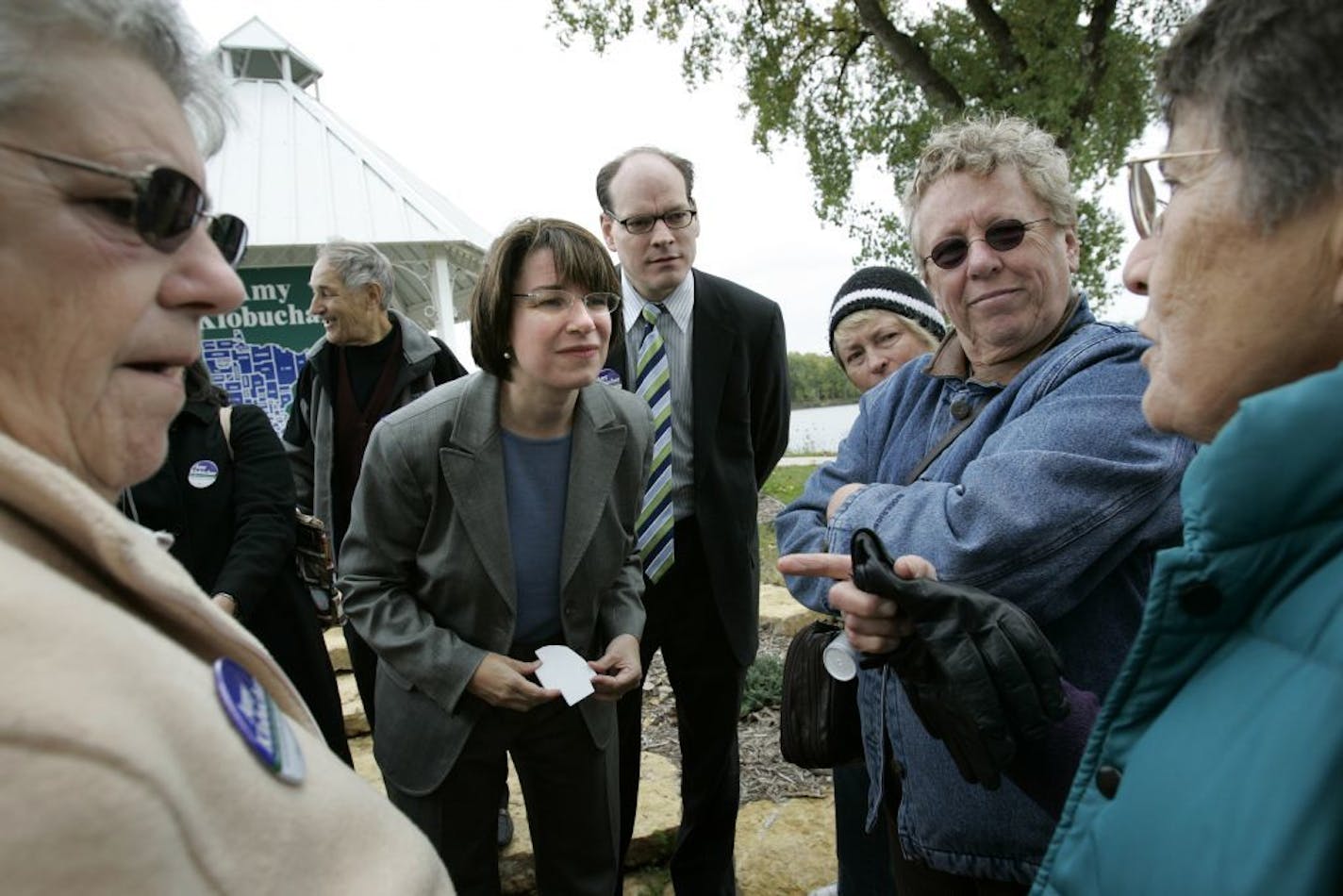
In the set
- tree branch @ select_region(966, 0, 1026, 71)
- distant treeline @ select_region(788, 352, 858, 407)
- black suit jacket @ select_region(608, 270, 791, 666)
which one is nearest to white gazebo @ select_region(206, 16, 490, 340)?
tree branch @ select_region(966, 0, 1026, 71)

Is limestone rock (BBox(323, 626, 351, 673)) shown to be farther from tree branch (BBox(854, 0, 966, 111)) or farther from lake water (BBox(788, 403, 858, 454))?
tree branch (BBox(854, 0, 966, 111))

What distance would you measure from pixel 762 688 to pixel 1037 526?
335cm

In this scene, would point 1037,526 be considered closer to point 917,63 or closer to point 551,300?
point 551,300

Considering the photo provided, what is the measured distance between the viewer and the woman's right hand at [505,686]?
7.09 ft

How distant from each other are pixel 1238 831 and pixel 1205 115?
86cm

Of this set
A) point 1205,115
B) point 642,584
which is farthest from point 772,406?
point 1205,115

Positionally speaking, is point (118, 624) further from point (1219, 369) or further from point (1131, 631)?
point (1131, 631)

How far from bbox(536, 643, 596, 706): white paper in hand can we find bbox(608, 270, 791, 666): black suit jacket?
0.85 metres

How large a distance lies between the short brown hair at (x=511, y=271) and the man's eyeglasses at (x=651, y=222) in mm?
661

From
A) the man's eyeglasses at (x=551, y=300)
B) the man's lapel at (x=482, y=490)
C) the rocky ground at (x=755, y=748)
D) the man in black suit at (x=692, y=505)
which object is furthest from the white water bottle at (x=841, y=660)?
the rocky ground at (x=755, y=748)

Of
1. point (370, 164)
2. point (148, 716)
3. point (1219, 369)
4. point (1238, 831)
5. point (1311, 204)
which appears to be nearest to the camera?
point (148, 716)

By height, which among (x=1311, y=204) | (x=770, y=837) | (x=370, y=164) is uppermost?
(x=370, y=164)

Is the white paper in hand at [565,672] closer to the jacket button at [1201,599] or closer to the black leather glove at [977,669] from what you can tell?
the black leather glove at [977,669]

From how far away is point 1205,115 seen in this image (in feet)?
3.38
